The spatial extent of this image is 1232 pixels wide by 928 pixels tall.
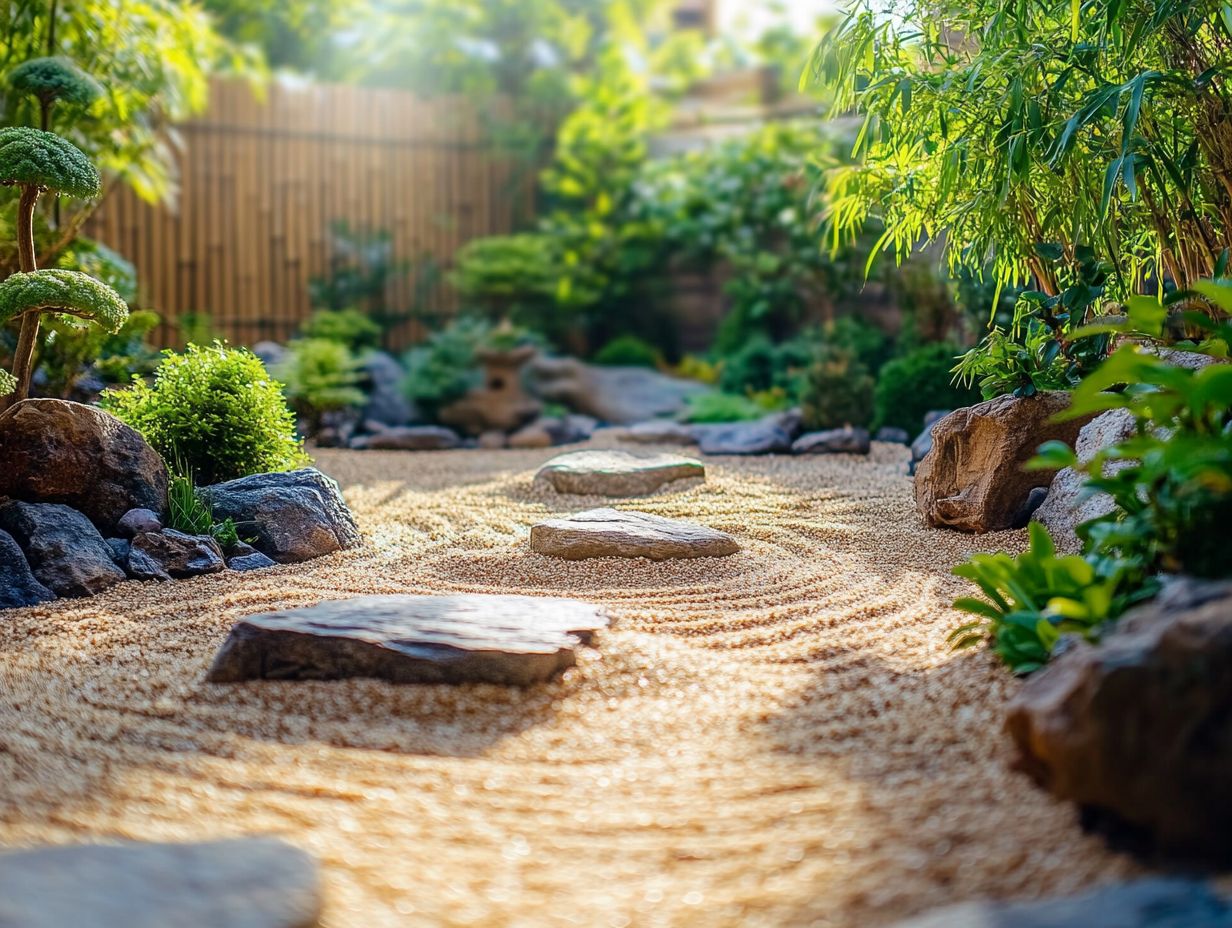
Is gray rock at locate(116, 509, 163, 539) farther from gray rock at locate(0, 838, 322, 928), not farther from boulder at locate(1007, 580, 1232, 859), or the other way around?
boulder at locate(1007, 580, 1232, 859)

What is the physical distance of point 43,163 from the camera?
156 inches

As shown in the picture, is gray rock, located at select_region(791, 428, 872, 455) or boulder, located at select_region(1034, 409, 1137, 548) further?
gray rock, located at select_region(791, 428, 872, 455)

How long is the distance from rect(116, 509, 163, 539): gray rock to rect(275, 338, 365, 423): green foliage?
11.8 feet

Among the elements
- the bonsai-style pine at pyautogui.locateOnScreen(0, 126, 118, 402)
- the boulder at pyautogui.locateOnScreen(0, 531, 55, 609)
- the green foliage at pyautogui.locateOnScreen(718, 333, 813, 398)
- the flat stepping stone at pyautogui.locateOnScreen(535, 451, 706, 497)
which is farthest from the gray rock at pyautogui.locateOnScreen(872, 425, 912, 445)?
the boulder at pyautogui.locateOnScreen(0, 531, 55, 609)

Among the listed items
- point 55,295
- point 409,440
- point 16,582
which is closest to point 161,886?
point 16,582

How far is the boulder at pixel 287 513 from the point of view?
4.36m

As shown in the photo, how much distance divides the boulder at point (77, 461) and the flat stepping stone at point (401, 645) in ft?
A: 5.01

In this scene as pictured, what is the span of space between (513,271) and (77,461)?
6.58 metres

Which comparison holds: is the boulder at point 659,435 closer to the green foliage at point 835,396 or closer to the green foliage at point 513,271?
the green foliage at point 835,396

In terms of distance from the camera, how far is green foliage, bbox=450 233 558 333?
33.9ft

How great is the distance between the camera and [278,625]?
2898 mm

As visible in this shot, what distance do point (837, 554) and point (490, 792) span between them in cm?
235

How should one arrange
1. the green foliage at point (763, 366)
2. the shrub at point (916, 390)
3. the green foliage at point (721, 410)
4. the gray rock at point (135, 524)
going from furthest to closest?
1. the green foliage at point (763, 366)
2. the green foliage at point (721, 410)
3. the shrub at point (916, 390)
4. the gray rock at point (135, 524)

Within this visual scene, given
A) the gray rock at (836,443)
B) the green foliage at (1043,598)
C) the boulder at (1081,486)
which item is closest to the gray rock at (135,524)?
the green foliage at (1043,598)
